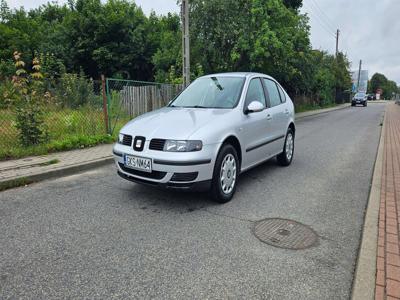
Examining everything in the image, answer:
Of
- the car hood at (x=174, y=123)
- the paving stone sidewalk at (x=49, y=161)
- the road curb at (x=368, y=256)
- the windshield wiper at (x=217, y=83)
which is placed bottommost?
the road curb at (x=368, y=256)

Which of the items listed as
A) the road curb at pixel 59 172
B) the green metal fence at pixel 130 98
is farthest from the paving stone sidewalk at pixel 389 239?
the green metal fence at pixel 130 98

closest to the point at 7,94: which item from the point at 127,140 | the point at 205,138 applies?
the point at 127,140

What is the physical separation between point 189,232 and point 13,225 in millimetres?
2083

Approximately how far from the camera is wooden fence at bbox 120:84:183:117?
35.7 ft

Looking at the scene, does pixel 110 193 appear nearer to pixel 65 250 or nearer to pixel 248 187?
pixel 65 250

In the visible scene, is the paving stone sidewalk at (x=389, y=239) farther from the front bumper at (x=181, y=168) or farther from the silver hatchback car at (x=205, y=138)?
the front bumper at (x=181, y=168)

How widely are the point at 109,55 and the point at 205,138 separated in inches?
955

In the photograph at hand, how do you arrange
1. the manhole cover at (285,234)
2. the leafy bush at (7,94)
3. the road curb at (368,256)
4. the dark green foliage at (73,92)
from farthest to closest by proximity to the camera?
the dark green foliage at (73,92)
the leafy bush at (7,94)
the manhole cover at (285,234)
the road curb at (368,256)

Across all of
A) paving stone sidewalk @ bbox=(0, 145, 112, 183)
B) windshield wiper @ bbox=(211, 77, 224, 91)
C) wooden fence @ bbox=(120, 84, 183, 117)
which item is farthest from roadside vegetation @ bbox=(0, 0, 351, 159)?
windshield wiper @ bbox=(211, 77, 224, 91)

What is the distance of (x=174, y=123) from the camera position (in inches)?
175

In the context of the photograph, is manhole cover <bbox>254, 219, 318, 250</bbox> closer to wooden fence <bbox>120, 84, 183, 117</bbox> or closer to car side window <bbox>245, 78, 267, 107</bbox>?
car side window <bbox>245, 78, 267, 107</bbox>

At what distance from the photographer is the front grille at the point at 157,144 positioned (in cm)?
416

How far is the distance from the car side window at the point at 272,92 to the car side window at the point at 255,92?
0.31 metres

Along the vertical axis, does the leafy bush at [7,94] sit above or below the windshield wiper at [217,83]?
below
